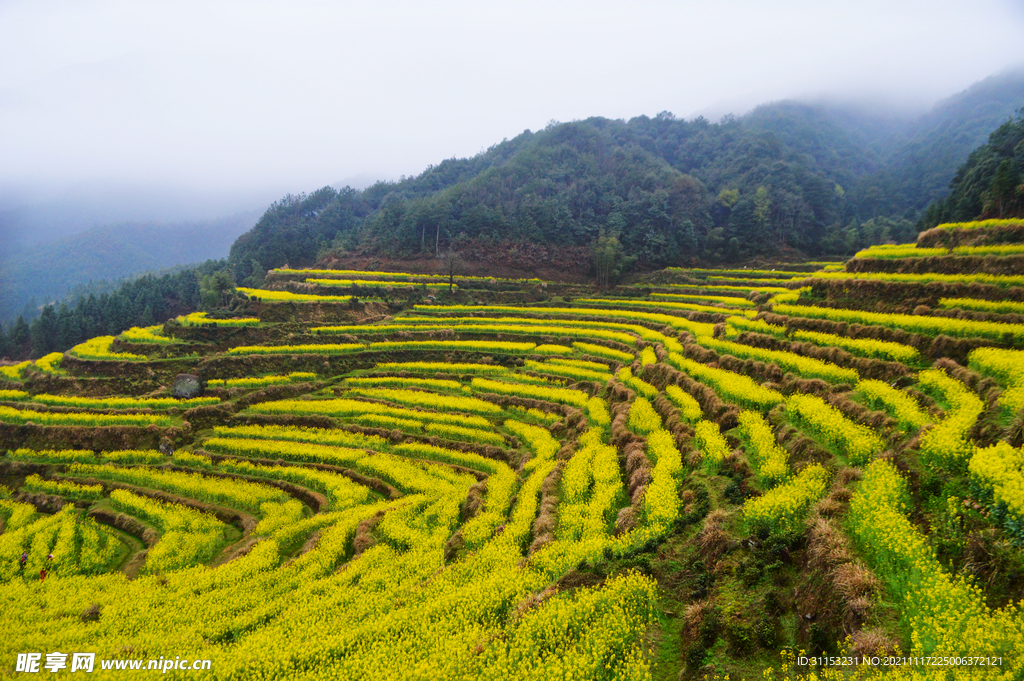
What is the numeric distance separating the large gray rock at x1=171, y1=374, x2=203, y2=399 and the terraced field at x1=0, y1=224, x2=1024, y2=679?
0.70m

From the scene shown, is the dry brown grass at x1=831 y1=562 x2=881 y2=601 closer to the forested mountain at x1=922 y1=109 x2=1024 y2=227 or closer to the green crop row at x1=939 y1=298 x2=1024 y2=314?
the green crop row at x1=939 y1=298 x2=1024 y2=314

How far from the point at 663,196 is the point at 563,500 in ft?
257

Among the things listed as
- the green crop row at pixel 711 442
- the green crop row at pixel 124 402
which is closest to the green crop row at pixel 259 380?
the green crop row at pixel 124 402

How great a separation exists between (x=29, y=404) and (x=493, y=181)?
78144 millimetres

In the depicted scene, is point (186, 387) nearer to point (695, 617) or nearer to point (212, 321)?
point (212, 321)

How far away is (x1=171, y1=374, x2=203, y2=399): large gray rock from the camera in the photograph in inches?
1003

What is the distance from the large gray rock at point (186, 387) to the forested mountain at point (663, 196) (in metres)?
45.2

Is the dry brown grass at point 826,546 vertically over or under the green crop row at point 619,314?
under

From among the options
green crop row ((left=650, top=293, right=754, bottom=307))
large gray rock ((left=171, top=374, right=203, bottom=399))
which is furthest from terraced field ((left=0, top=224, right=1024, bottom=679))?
green crop row ((left=650, top=293, right=754, bottom=307))

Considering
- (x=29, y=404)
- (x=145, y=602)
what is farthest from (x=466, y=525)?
(x=29, y=404)

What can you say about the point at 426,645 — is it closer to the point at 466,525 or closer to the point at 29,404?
the point at 466,525

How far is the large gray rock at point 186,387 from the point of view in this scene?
25.5 m

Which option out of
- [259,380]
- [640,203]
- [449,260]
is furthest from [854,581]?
[640,203]

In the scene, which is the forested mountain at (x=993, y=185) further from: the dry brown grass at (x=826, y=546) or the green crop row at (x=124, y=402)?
the green crop row at (x=124, y=402)
